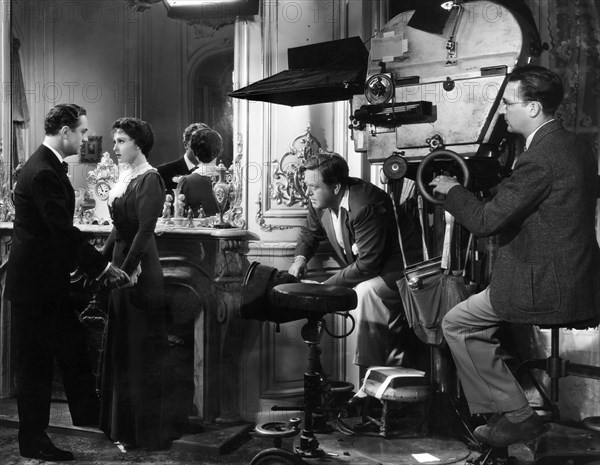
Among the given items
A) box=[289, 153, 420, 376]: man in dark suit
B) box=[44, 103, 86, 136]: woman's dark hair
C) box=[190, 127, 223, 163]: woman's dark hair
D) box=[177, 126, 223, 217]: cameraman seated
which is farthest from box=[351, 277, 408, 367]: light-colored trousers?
box=[44, 103, 86, 136]: woman's dark hair

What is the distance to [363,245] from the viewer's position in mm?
3516

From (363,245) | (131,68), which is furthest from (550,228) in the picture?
(131,68)

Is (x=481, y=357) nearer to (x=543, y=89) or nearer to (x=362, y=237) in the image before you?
(x=362, y=237)

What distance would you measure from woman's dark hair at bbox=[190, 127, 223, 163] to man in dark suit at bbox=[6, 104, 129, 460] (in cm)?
56

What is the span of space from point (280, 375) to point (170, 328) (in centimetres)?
65

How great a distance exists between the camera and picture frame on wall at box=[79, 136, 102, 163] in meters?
3.69

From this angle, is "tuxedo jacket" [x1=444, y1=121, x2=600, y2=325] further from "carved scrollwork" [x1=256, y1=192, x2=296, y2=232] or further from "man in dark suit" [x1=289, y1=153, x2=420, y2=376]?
"carved scrollwork" [x1=256, y1=192, x2=296, y2=232]

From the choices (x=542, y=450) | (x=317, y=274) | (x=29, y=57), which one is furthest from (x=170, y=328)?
(x=542, y=450)

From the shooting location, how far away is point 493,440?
2.84 m

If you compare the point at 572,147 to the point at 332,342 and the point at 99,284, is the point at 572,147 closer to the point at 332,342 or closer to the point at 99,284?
the point at 332,342

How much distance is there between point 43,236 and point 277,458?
1495mm

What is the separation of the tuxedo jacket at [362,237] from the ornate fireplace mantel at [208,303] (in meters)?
0.33

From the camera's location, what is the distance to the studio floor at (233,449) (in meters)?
3.29

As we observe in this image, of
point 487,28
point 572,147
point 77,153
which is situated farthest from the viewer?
point 77,153
